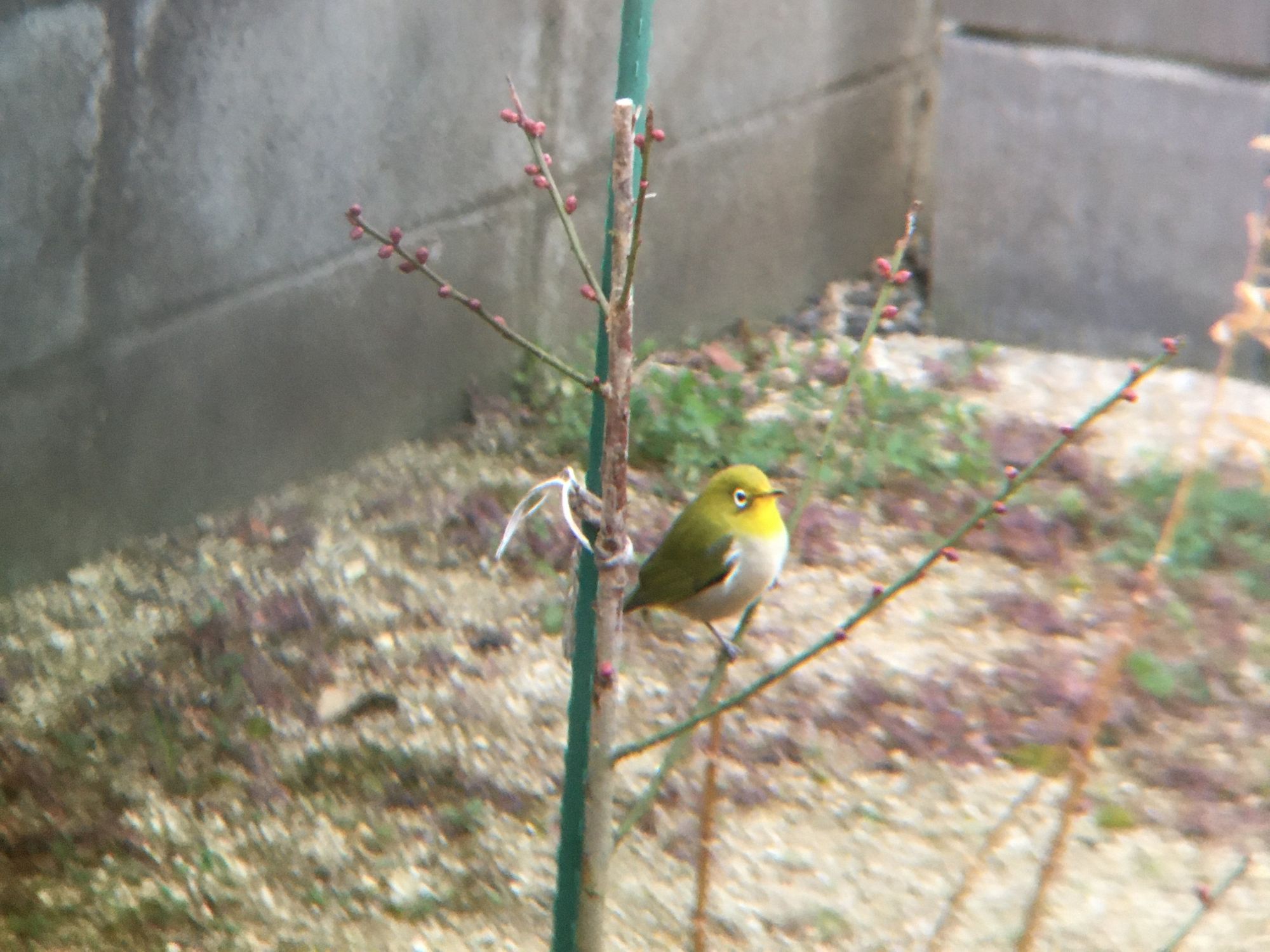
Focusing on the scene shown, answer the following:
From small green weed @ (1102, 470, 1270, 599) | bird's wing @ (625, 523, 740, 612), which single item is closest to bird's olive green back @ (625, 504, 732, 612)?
bird's wing @ (625, 523, 740, 612)


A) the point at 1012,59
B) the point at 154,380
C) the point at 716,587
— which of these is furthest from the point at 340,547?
the point at 1012,59

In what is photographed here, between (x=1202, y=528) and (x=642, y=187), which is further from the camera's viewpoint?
(x=1202, y=528)

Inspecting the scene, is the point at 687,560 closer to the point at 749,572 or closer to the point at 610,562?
the point at 749,572

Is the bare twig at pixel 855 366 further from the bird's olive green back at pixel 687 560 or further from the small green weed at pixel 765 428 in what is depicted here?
the small green weed at pixel 765 428

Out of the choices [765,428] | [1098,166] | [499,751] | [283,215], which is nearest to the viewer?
[499,751]

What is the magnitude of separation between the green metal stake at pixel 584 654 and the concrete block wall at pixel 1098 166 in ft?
12.8

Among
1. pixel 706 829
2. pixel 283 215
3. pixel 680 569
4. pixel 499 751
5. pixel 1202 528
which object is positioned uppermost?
pixel 283 215

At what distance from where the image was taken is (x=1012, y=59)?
562 cm

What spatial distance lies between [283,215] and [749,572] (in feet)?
5.64

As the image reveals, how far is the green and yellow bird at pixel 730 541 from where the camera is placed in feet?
9.16

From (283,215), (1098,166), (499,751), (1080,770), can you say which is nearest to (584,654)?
(1080,770)

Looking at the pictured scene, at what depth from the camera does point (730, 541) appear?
2.79 meters

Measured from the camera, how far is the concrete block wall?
5410 millimetres

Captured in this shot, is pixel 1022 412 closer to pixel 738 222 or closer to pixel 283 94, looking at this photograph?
pixel 738 222
